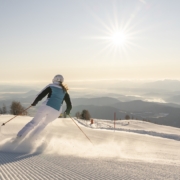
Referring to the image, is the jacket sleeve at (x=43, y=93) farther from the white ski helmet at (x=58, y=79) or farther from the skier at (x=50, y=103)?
the white ski helmet at (x=58, y=79)

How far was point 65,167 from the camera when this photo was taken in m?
3.49

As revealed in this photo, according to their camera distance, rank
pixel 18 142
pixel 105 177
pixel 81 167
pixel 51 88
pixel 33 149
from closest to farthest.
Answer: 1. pixel 105 177
2. pixel 81 167
3. pixel 33 149
4. pixel 18 142
5. pixel 51 88

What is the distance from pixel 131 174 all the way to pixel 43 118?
150 inches

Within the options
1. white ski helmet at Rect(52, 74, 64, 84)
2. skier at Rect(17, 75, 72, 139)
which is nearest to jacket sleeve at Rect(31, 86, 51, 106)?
skier at Rect(17, 75, 72, 139)

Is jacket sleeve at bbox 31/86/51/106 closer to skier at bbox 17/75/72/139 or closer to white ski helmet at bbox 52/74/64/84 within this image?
skier at bbox 17/75/72/139

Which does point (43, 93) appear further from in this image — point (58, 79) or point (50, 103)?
point (58, 79)

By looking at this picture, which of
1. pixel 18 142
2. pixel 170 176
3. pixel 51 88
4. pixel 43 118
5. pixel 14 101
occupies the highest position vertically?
pixel 14 101

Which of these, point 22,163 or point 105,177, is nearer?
point 105,177

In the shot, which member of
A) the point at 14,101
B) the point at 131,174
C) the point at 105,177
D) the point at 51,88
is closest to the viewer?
the point at 105,177

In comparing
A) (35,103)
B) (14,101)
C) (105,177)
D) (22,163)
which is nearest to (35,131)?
(35,103)

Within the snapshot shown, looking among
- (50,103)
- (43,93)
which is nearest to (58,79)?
(43,93)

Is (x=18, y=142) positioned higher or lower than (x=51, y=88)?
lower

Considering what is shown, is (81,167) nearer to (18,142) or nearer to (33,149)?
(33,149)

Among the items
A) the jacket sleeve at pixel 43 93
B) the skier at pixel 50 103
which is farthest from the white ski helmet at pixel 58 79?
the jacket sleeve at pixel 43 93
